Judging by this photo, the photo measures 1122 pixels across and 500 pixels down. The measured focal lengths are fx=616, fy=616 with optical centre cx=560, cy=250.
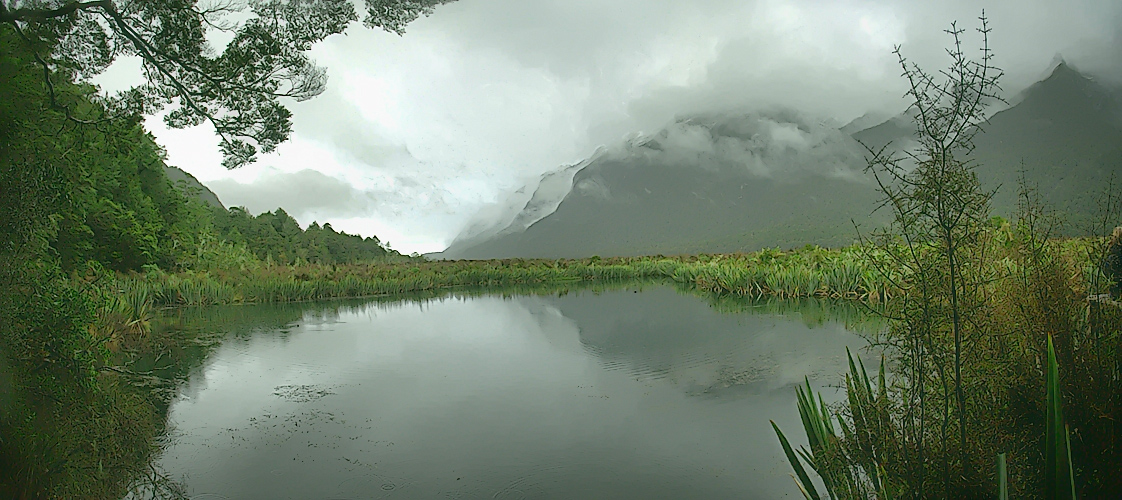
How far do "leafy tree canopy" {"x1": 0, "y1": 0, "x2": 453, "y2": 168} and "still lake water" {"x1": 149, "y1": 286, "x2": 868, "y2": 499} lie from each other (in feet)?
4.81

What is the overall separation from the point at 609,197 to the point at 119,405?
3283 centimetres

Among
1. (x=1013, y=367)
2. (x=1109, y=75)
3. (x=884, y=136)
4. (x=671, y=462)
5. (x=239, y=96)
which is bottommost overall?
(x=671, y=462)

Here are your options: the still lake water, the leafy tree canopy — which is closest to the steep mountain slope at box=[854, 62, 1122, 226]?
the still lake water

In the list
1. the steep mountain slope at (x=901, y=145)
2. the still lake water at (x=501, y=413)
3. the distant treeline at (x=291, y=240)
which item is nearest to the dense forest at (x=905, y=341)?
the steep mountain slope at (x=901, y=145)

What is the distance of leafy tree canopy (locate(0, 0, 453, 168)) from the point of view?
266cm

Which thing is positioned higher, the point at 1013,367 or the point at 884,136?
the point at 884,136

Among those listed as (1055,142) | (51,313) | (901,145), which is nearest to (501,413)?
(51,313)

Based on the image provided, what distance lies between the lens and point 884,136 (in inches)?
71.9

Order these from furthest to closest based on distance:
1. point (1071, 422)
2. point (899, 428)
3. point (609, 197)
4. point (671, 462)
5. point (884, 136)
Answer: point (609, 197) → point (671, 462) → point (884, 136) → point (899, 428) → point (1071, 422)

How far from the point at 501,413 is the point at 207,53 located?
7.49ft

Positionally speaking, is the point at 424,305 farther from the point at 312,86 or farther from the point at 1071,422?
the point at 1071,422

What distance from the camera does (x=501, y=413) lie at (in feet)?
10.5

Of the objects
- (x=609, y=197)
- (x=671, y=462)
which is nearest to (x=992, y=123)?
(x=671, y=462)

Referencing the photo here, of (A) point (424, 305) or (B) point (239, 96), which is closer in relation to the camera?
(B) point (239, 96)
